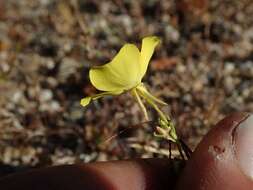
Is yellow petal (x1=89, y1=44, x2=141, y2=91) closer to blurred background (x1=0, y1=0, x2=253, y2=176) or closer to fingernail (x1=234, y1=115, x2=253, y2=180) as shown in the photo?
fingernail (x1=234, y1=115, x2=253, y2=180)

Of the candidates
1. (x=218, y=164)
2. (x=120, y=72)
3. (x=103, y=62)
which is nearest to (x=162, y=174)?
(x=218, y=164)

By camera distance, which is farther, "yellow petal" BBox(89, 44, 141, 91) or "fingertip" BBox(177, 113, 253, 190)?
"fingertip" BBox(177, 113, 253, 190)

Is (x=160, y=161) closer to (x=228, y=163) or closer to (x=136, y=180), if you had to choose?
(x=136, y=180)

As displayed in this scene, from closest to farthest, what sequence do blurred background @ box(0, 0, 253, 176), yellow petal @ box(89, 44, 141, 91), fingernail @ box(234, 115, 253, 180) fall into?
yellow petal @ box(89, 44, 141, 91) → fingernail @ box(234, 115, 253, 180) → blurred background @ box(0, 0, 253, 176)

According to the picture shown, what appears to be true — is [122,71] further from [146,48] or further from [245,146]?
[245,146]

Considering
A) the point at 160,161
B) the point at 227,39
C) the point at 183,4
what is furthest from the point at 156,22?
the point at 160,161

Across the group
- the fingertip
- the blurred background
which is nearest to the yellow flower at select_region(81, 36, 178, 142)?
the fingertip

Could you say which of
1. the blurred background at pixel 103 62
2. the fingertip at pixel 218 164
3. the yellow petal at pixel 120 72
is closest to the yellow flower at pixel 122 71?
the yellow petal at pixel 120 72
